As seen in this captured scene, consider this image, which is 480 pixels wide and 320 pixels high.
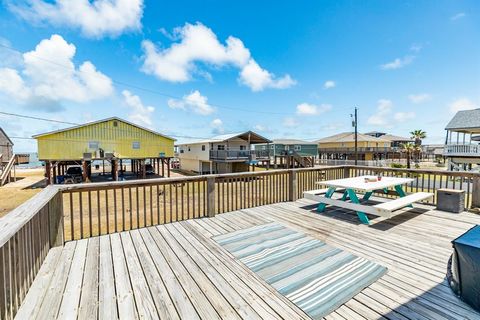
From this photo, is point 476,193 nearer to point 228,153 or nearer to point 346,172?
point 346,172

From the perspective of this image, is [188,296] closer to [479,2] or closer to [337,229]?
[337,229]

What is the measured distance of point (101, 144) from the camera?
64.4 ft

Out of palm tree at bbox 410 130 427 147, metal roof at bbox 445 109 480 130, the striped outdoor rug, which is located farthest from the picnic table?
palm tree at bbox 410 130 427 147

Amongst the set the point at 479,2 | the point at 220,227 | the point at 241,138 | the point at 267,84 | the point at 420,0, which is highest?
the point at 267,84

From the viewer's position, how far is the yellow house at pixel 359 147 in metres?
→ 36.6

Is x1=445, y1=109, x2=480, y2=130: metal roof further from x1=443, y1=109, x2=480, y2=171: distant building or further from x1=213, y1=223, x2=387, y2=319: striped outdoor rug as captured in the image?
x1=213, y1=223, x2=387, y2=319: striped outdoor rug

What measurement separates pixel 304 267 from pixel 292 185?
332 cm

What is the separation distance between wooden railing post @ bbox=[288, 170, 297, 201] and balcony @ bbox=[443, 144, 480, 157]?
19.4m

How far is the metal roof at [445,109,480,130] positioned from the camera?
54.1 feet

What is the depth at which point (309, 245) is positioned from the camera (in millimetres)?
3143

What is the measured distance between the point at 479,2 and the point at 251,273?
31.3 ft

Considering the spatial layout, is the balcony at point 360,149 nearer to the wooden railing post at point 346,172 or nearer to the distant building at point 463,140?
the distant building at point 463,140

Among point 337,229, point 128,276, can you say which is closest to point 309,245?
point 337,229

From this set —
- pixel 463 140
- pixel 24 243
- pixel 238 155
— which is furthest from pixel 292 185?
pixel 463 140
